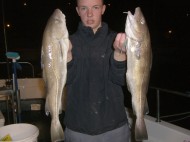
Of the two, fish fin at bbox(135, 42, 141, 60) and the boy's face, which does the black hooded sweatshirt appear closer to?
the boy's face

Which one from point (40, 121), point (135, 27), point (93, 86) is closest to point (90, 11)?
point (135, 27)

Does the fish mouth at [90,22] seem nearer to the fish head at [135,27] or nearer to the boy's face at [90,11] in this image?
the boy's face at [90,11]

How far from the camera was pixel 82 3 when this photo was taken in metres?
2.98

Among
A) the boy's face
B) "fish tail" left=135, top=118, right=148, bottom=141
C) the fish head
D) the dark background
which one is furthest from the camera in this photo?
the dark background

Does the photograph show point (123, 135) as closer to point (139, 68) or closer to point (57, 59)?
point (139, 68)

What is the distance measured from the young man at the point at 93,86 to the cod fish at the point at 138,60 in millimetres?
268

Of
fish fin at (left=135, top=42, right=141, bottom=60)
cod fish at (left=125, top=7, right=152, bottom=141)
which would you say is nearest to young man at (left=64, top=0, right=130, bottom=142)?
cod fish at (left=125, top=7, right=152, bottom=141)

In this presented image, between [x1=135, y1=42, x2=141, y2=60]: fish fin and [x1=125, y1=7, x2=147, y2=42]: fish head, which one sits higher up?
[x1=125, y1=7, x2=147, y2=42]: fish head

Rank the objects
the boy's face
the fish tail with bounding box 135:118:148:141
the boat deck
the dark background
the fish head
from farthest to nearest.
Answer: the dark background → the boat deck → the boy's face → the fish tail with bounding box 135:118:148:141 → the fish head

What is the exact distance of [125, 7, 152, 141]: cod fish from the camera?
8.07ft

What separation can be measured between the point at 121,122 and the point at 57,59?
113 cm

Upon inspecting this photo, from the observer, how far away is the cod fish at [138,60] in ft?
8.07

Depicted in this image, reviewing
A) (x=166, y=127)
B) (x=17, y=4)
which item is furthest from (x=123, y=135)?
(x=17, y=4)

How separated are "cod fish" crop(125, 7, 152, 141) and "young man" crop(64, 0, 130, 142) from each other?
0.27 metres
